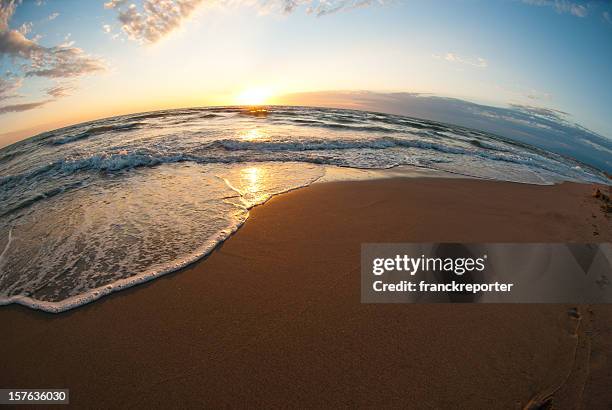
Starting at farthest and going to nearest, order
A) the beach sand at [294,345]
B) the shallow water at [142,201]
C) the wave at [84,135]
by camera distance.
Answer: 1. the wave at [84,135]
2. the shallow water at [142,201]
3. the beach sand at [294,345]

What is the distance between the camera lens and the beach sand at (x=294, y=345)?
2.50 m

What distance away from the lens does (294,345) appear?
2.93 metres

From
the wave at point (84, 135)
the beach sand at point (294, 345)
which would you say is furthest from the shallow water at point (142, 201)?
the wave at point (84, 135)

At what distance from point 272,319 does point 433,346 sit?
1.86 meters

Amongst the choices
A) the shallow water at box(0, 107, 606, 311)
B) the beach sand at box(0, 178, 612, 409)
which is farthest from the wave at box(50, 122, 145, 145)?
the beach sand at box(0, 178, 612, 409)

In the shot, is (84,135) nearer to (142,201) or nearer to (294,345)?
(142,201)

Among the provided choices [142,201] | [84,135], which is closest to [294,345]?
[142,201]

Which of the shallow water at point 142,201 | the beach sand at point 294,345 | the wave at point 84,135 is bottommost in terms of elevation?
the beach sand at point 294,345

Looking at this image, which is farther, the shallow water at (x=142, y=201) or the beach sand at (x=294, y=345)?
the shallow water at (x=142, y=201)

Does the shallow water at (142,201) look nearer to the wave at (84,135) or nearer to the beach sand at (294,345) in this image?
the beach sand at (294,345)

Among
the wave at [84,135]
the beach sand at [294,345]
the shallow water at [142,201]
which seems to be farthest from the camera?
A: the wave at [84,135]

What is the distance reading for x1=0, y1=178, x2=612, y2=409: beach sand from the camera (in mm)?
2500

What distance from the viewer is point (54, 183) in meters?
9.00

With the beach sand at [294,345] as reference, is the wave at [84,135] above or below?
above
